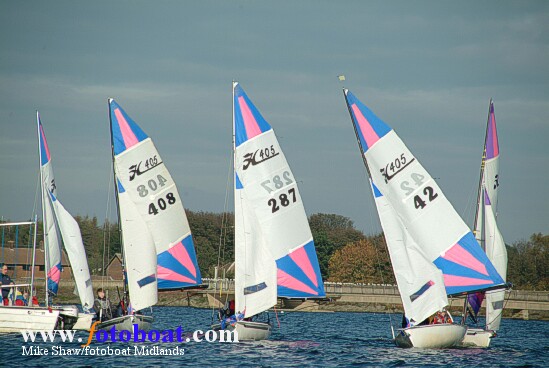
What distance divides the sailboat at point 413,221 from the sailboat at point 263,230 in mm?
3928

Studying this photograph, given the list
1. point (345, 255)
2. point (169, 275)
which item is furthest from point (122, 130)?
point (345, 255)

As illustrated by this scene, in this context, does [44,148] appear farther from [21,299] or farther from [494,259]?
[494,259]

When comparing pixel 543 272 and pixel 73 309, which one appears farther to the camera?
pixel 543 272

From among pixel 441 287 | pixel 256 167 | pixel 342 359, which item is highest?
pixel 256 167

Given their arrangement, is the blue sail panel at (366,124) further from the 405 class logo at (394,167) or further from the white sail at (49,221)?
the white sail at (49,221)

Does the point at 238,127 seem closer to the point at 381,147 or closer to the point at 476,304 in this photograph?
the point at 381,147

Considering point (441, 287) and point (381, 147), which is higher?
point (381, 147)

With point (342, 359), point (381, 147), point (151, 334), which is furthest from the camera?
point (151, 334)

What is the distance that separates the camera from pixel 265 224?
3469 centimetres

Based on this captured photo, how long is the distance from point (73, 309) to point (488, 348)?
16.6 m

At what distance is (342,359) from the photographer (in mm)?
29781

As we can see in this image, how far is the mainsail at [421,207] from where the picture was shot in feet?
106

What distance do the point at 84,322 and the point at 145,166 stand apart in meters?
6.99

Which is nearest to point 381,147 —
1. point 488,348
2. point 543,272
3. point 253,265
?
point 253,265
